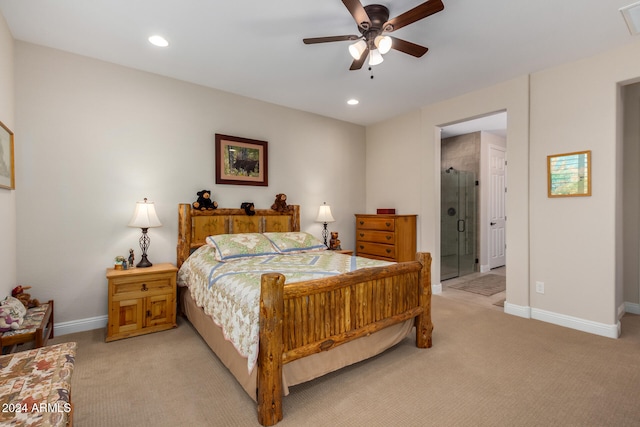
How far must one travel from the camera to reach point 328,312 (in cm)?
202

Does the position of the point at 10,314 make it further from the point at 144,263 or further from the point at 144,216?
the point at 144,216

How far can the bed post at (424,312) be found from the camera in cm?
257

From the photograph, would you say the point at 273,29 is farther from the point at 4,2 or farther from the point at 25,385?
the point at 25,385

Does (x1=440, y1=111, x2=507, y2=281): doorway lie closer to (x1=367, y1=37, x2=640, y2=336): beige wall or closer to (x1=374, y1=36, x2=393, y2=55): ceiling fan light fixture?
(x1=367, y1=37, x2=640, y2=336): beige wall

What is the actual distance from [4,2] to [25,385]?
2641 mm

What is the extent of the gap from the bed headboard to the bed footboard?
1999 mm

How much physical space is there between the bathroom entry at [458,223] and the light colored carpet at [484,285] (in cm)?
31

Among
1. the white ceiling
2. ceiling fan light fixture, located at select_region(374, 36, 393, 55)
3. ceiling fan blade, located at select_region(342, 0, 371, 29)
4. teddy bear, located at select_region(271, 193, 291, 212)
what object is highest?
the white ceiling

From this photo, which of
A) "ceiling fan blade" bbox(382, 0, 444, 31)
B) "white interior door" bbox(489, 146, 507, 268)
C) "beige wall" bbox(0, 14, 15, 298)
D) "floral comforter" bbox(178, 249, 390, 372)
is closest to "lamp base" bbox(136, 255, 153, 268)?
"floral comforter" bbox(178, 249, 390, 372)

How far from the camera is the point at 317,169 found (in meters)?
4.64

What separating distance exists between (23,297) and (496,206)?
6996mm

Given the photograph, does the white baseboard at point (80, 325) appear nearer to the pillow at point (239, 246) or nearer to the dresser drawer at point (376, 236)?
the pillow at point (239, 246)

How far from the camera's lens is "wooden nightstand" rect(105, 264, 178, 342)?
8.86ft

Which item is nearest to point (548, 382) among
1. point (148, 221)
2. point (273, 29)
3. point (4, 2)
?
point (273, 29)
